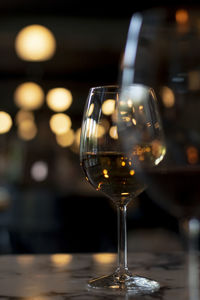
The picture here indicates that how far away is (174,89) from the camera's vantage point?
0.97 feet

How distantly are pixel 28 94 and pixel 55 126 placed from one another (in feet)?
1.72

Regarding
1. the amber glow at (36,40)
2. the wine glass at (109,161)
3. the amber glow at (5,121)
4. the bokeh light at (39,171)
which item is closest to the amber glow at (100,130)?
the wine glass at (109,161)

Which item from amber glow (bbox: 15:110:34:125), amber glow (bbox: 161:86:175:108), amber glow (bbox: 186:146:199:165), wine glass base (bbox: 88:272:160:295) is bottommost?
wine glass base (bbox: 88:272:160:295)

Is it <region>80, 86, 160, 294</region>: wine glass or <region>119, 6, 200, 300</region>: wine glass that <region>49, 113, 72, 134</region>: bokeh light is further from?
<region>119, 6, 200, 300</region>: wine glass

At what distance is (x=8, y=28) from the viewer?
373 centimetres

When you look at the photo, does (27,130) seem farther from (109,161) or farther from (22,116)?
(109,161)

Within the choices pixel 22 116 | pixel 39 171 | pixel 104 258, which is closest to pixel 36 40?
pixel 22 116

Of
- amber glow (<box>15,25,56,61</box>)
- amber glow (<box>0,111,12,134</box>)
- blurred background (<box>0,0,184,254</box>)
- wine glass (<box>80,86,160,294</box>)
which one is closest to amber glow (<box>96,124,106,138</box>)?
wine glass (<box>80,86,160,294</box>)

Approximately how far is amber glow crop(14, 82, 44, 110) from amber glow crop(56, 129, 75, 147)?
428 millimetres

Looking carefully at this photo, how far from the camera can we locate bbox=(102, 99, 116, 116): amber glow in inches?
18.7

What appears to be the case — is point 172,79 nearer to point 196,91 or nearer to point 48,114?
point 196,91

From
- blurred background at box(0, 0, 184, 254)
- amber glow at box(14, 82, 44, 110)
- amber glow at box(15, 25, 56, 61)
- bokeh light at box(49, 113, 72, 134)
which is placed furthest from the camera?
bokeh light at box(49, 113, 72, 134)

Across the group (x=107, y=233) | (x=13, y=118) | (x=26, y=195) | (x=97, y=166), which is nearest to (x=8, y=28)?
(x=13, y=118)

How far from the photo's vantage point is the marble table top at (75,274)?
41 cm
